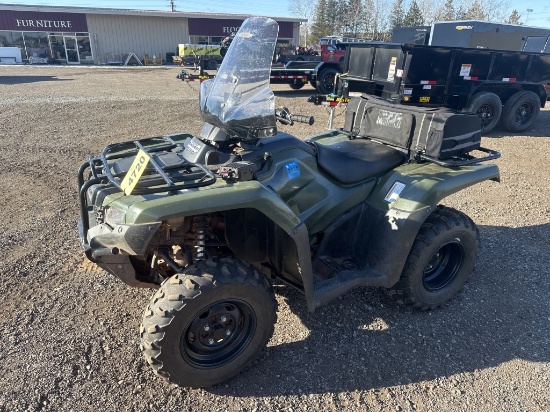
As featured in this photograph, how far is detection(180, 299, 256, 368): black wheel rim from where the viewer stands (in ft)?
8.21

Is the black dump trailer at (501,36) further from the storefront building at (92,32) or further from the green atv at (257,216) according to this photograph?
the green atv at (257,216)

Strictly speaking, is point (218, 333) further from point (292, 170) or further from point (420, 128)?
point (420, 128)

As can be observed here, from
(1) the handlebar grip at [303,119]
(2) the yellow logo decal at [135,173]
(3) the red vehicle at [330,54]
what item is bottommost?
(3) the red vehicle at [330,54]

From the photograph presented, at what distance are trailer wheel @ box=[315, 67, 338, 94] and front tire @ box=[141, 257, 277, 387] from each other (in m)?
13.5

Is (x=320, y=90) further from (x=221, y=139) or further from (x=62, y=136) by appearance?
(x=221, y=139)

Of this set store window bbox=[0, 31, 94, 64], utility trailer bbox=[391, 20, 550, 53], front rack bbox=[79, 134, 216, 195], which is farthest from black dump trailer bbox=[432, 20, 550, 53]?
store window bbox=[0, 31, 94, 64]

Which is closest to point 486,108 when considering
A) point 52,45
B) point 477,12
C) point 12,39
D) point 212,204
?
point 212,204

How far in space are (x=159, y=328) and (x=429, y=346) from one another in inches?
77.0

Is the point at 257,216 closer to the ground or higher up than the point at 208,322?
higher up

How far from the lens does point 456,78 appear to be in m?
8.91

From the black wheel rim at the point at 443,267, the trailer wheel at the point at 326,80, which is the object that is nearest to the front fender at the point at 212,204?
the black wheel rim at the point at 443,267

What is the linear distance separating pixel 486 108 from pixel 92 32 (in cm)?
3405

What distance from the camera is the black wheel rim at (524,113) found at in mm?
9859

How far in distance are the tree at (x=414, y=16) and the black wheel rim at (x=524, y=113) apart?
4849 centimetres
